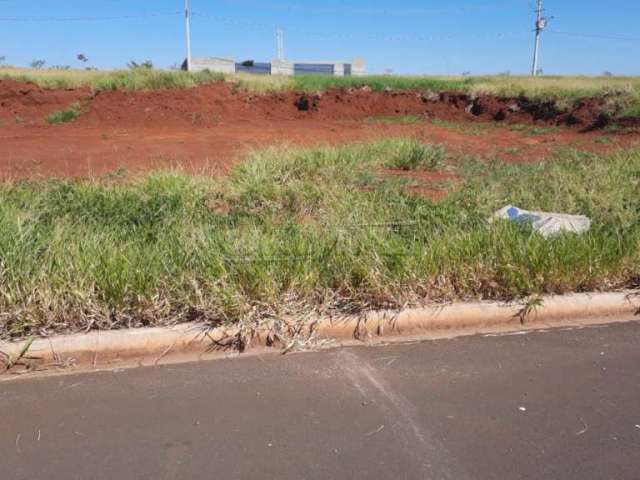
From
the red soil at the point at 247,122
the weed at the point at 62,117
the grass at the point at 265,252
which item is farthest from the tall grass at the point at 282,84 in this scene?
the grass at the point at 265,252

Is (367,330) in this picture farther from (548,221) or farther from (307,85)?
(307,85)

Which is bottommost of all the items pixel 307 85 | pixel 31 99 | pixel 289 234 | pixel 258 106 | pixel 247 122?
pixel 289 234

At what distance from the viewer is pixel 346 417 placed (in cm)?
304

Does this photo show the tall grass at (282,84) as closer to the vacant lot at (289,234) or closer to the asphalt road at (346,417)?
the vacant lot at (289,234)

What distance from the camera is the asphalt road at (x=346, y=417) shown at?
2.66 m

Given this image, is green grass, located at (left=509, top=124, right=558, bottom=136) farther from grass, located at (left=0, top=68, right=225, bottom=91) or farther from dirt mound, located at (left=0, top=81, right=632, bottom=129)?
grass, located at (left=0, top=68, right=225, bottom=91)

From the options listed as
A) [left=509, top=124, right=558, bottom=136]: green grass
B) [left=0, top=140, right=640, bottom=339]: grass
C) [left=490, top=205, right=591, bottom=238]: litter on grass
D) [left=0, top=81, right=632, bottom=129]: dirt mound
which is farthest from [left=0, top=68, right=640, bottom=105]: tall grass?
[left=0, top=140, right=640, bottom=339]: grass

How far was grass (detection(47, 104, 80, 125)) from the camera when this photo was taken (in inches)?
887

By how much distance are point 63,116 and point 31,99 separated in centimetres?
362

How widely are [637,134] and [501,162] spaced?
9192 mm

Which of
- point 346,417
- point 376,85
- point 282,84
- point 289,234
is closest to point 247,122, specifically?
point 282,84

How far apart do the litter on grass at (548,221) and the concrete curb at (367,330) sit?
78cm

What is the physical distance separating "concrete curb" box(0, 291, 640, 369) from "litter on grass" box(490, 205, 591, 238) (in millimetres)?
782

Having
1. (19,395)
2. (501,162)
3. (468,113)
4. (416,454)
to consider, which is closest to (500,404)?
(416,454)
